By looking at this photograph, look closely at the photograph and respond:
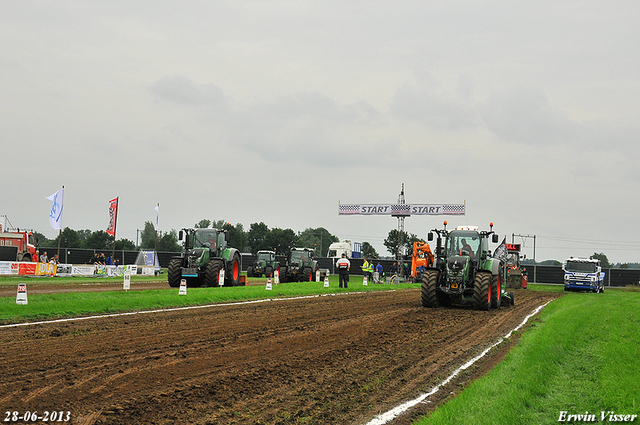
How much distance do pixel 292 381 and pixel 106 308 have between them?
31.4 feet

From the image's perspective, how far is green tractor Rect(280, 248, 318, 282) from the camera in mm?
36188

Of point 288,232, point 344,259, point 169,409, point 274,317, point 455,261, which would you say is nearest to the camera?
point 169,409

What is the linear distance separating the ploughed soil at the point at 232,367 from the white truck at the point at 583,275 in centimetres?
3095

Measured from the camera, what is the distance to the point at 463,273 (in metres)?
18.1

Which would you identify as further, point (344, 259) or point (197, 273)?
point (344, 259)

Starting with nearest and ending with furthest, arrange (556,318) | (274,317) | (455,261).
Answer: (274,317) < (556,318) < (455,261)

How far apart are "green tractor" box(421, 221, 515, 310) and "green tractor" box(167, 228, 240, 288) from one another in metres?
10.4

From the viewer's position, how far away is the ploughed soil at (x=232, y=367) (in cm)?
589

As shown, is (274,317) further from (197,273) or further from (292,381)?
(197,273)

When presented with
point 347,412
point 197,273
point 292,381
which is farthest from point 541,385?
point 197,273

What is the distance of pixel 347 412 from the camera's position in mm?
6066

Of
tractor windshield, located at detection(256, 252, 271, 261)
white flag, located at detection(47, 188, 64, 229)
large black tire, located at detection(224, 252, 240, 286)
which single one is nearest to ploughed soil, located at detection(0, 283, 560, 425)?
large black tire, located at detection(224, 252, 240, 286)

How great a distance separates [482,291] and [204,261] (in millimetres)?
13172

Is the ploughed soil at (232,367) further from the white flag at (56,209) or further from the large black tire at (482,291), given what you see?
the white flag at (56,209)
